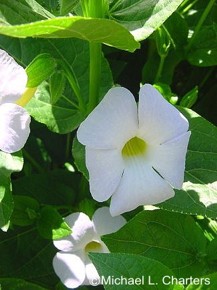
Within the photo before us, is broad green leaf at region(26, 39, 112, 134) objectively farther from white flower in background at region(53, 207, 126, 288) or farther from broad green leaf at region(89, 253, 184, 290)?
broad green leaf at region(89, 253, 184, 290)

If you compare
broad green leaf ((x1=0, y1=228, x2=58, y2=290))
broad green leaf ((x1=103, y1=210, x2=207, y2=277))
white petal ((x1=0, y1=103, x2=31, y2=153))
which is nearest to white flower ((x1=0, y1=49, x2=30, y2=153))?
white petal ((x1=0, y1=103, x2=31, y2=153))

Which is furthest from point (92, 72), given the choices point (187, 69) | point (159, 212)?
point (187, 69)

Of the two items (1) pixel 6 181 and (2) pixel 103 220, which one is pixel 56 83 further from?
(2) pixel 103 220

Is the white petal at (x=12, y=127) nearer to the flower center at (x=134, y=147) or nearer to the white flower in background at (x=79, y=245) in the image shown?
the flower center at (x=134, y=147)

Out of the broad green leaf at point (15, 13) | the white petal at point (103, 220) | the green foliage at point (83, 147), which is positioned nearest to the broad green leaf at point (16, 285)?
the green foliage at point (83, 147)

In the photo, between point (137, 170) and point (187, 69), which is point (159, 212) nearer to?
point (137, 170)

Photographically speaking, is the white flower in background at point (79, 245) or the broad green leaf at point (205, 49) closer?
the white flower in background at point (79, 245)
